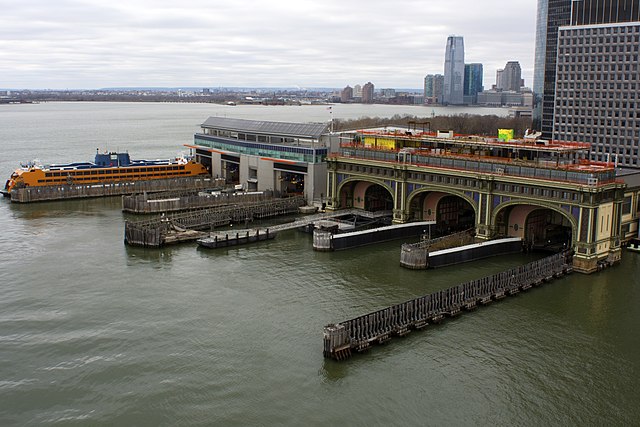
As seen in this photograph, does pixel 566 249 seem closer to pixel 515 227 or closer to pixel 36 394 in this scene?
pixel 515 227

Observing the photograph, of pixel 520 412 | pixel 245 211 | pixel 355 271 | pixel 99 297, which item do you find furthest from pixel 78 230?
pixel 520 412

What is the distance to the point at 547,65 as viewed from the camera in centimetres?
13225

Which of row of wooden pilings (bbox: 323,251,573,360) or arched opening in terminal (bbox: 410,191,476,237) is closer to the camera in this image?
row of wooden pilings (bbox: 323,251,573,360)

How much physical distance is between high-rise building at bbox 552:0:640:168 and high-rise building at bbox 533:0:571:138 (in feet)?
55.3

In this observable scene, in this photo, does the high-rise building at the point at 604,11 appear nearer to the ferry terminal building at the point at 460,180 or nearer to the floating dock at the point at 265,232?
the ferry terminal building at the point at 460,180

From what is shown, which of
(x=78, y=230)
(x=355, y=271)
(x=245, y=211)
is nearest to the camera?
(x=355, y=271)

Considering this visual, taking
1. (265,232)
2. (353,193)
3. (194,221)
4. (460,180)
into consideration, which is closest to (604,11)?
(353,193)

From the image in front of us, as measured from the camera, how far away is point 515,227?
57156 millimetres

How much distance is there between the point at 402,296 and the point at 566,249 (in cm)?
1784

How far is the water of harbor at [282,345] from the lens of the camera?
29.1 metres

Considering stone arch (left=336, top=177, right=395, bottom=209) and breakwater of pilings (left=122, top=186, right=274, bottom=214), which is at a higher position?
stone arch (left=336, top=177, right=395, bottom=209)

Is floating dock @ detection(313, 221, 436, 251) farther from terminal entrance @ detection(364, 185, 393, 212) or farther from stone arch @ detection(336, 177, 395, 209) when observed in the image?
stone arch @ detection(336, 177, 395, 209)

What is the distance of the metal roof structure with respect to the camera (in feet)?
250

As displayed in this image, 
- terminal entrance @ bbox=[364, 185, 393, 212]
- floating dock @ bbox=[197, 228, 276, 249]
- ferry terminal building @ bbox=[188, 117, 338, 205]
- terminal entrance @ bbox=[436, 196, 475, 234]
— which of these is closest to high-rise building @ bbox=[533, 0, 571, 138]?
ferry terminal building @ bbox=[188, 117, 338, 205]
